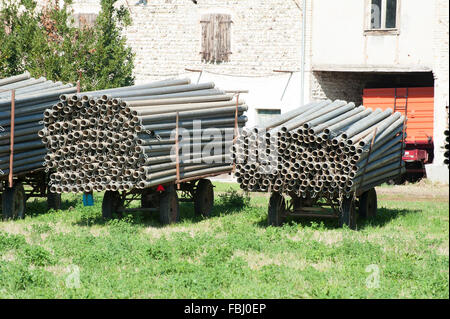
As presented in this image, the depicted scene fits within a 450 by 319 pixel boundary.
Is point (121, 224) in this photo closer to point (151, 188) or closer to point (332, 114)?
point (151, 188)

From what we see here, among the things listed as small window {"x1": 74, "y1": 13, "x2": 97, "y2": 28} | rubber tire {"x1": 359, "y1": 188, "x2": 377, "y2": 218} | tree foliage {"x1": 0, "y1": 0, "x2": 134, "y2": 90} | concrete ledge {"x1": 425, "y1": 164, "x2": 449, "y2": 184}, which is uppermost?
small window {"x1": 74, "y1": 13, "x2": 97, "y2": 28}

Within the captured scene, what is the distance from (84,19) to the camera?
94.8 ft

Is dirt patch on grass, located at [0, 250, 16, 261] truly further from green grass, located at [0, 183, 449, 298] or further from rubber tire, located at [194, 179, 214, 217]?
rubber tire, located at [194, 179, 214, 217]

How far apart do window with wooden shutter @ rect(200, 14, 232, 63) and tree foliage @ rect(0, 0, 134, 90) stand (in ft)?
10.1

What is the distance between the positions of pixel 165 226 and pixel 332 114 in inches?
162

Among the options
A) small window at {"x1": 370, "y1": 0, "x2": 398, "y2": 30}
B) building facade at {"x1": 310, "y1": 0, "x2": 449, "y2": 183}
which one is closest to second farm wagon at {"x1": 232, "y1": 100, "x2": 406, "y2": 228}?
building facade at {"x1": 310, "y1": 0, "x2": 449, "y2": 183}

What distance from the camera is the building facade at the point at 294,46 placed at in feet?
83.3

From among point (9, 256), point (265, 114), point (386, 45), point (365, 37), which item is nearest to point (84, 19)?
point (265, 114)

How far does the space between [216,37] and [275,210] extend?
14508mm

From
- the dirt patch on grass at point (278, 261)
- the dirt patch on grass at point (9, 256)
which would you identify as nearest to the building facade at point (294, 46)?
the dirt patch on grass at point (278, 261)

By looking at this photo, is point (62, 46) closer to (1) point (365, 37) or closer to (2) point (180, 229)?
(1) point (365, 37)

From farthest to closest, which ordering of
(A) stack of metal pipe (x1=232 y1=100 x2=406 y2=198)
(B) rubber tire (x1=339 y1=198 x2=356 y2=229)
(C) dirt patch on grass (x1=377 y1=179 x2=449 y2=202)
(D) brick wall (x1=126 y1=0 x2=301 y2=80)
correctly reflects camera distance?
(D) brick wall (x1=126 y1=0 x2=301 y2=80)
(C) dirt patch on grass (x1=377 y1=179 x2=449 y2=202)
(B) rubber tire (x1=339 y1=198 x2=356 y2=229)
(A) stack of metal pipe (x1=232 y1=100 x2=406 y2=198)

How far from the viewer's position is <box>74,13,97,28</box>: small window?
28.9m

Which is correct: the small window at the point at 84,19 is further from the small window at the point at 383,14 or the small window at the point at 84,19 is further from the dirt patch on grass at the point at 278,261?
the dirt patch on grass at the point at 278,261
